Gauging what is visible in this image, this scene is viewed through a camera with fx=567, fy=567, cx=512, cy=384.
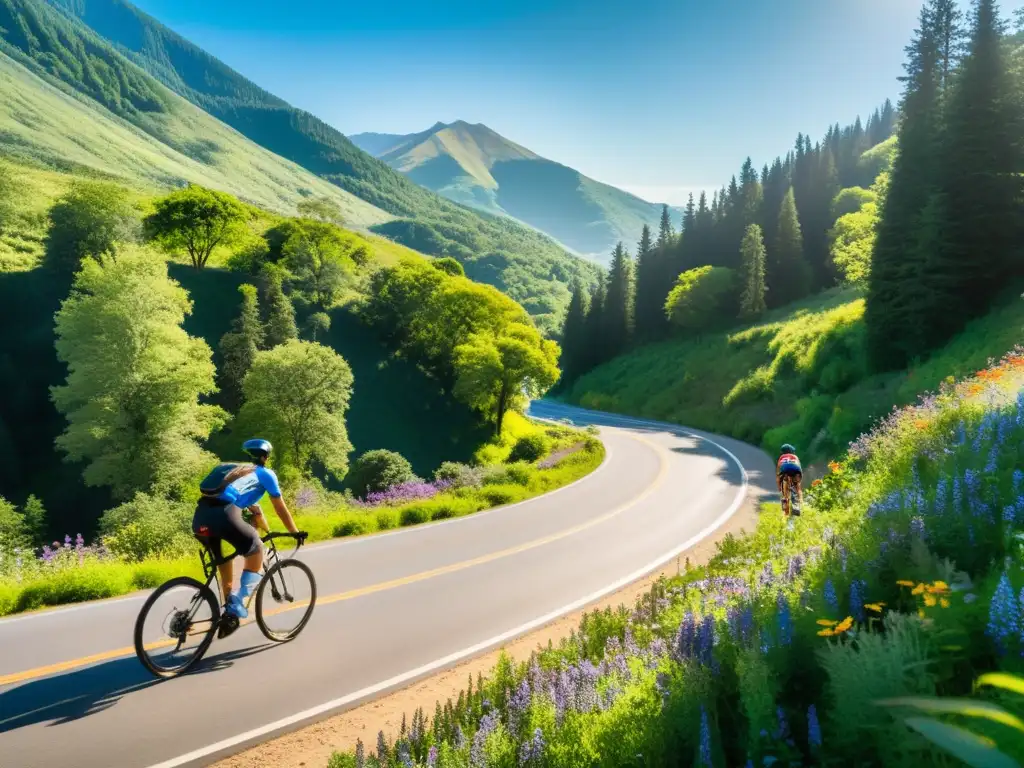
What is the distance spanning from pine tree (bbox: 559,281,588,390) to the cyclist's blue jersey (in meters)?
84.6

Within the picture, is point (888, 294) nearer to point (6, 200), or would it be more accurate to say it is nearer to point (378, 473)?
point (378, 473)

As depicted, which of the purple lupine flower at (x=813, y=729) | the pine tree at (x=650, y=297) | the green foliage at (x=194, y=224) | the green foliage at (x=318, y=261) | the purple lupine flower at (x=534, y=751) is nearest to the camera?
the purple lupine flower at (x=813, y=729)

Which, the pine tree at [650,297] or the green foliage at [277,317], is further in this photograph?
the pine tree at [650,297]

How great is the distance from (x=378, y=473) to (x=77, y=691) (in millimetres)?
26815

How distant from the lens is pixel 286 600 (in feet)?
26.3

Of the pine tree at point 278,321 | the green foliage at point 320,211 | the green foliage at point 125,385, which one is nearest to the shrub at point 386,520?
the green foliage at point 125,385

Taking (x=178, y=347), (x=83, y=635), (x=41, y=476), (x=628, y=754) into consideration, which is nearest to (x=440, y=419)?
(x=178, y=347)

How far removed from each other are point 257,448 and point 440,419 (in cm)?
4482

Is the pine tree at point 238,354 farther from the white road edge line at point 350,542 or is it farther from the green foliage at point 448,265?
the white road edge line at point 350,542

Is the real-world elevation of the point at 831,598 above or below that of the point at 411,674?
above

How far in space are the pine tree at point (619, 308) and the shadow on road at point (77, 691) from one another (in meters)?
83.2

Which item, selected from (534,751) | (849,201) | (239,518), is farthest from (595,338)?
(534,751)

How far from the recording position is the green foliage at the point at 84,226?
59250 mm

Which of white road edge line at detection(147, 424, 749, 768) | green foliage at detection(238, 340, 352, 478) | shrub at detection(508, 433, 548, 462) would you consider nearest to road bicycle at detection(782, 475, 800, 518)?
white road edge line at detection(147, 424, 749, 768)
